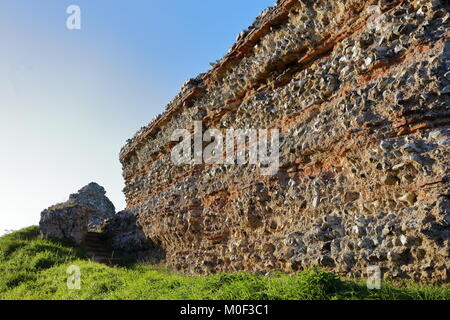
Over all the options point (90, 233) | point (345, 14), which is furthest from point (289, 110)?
point (90, 233)

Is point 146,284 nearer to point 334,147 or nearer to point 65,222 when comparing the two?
point 334,147

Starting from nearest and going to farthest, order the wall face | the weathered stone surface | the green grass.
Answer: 1. the green grass
2. the wall face
3. the weathered stone surface

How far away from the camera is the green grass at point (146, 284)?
395 centimetres

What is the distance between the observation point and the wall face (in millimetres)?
4484

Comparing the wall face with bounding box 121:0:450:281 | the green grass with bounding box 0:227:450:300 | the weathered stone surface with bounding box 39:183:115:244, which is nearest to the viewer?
the green grass with bounding box 0:227:450:300

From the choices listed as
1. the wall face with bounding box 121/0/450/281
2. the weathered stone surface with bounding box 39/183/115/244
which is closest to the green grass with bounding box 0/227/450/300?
the weathered stone surface with bounding box 39/183/115/244

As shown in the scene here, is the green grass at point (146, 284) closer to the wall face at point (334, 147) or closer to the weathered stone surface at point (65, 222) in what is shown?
the weathered stone surface at point (65, 222)

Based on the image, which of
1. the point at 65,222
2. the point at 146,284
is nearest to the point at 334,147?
the point at 146,284

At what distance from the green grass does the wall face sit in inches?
25.2

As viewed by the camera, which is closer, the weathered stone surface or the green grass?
the green grass

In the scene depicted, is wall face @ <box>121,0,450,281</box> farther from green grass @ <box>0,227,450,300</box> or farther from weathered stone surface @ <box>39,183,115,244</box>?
weathered stone surface @ <box>39,183,115,244</box>

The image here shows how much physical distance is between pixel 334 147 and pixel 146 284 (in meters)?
3.78
